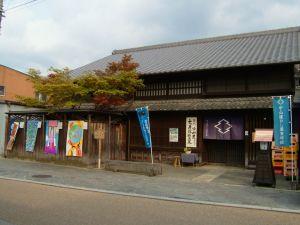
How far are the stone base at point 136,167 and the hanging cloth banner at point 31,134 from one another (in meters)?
5.61

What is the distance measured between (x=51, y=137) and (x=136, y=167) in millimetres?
6012

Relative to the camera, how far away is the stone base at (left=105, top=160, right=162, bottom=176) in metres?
15.0

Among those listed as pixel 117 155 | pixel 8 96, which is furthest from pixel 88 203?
pixel 8 96

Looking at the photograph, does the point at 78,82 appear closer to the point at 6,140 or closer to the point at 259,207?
the point at 6,140

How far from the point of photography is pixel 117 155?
19.6 metres

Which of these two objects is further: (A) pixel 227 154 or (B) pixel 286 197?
(A) pixel 227 154

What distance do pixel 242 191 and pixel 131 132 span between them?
34.9 ft

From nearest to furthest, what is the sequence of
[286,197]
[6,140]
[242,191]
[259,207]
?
[259,207] → [286,197] → [242,191] → [6,140]

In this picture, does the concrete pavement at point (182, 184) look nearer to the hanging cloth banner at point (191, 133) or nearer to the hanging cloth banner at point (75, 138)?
the hanging cloth banner at point (75, 138)

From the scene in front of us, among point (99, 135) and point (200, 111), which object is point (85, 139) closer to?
point (99, 135)

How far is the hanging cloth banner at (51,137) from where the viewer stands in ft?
61.3

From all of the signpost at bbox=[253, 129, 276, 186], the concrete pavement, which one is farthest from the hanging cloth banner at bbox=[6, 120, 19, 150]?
the signpost at bbox=[253, 129, 276, 186]

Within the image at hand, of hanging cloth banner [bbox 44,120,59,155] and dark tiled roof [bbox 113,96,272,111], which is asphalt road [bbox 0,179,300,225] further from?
dark tiled roof [bbox 113,96,272,111]

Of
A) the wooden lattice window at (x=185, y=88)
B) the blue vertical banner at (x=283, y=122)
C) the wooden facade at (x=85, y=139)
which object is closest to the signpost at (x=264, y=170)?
the blue vertical banner at (x=283, y=122)
